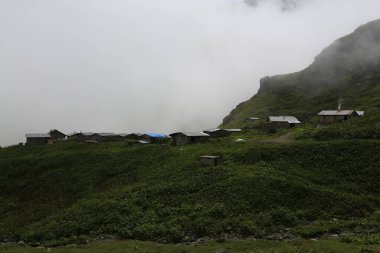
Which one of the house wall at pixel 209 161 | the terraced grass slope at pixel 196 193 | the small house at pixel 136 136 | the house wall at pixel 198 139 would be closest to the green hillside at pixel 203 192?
the terraced grass slope at pixel 196 193

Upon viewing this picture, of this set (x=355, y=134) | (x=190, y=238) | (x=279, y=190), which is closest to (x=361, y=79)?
(x=355, y=134)

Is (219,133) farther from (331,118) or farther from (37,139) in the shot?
(37,139)

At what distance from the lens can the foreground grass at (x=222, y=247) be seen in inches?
1649

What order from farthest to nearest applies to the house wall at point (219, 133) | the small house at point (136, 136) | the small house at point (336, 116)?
the small house at point (136, 136) < the house wall at point (219, 133) < the small house at point (336, 116)

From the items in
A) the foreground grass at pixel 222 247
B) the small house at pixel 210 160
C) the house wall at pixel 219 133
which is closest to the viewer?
the foreground grass at pixel 222 247

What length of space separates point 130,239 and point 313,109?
411ft

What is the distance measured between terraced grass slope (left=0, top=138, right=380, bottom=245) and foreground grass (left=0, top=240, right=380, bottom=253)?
3.21 metres

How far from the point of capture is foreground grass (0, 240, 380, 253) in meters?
41.9

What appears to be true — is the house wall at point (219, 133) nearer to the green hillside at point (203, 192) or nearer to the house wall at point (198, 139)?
the green hillside at point (203, 192)

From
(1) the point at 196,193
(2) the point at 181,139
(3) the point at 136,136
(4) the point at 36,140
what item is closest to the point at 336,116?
(2) the point at 181,139

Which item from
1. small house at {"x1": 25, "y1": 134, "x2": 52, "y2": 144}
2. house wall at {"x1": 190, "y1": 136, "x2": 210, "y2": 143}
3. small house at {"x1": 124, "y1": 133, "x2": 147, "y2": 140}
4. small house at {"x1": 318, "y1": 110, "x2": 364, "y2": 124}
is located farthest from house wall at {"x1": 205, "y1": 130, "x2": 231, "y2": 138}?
small house at {"x1": 25, "y1": 134, "x2": 52, "y2": 144}

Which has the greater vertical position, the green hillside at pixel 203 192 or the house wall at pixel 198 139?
the house wall at pixel 198 139

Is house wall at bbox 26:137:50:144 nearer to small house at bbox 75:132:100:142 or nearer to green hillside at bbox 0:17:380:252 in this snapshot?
small house at bbox 75:132:100:142

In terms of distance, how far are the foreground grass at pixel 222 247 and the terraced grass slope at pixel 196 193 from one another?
10.5ft
